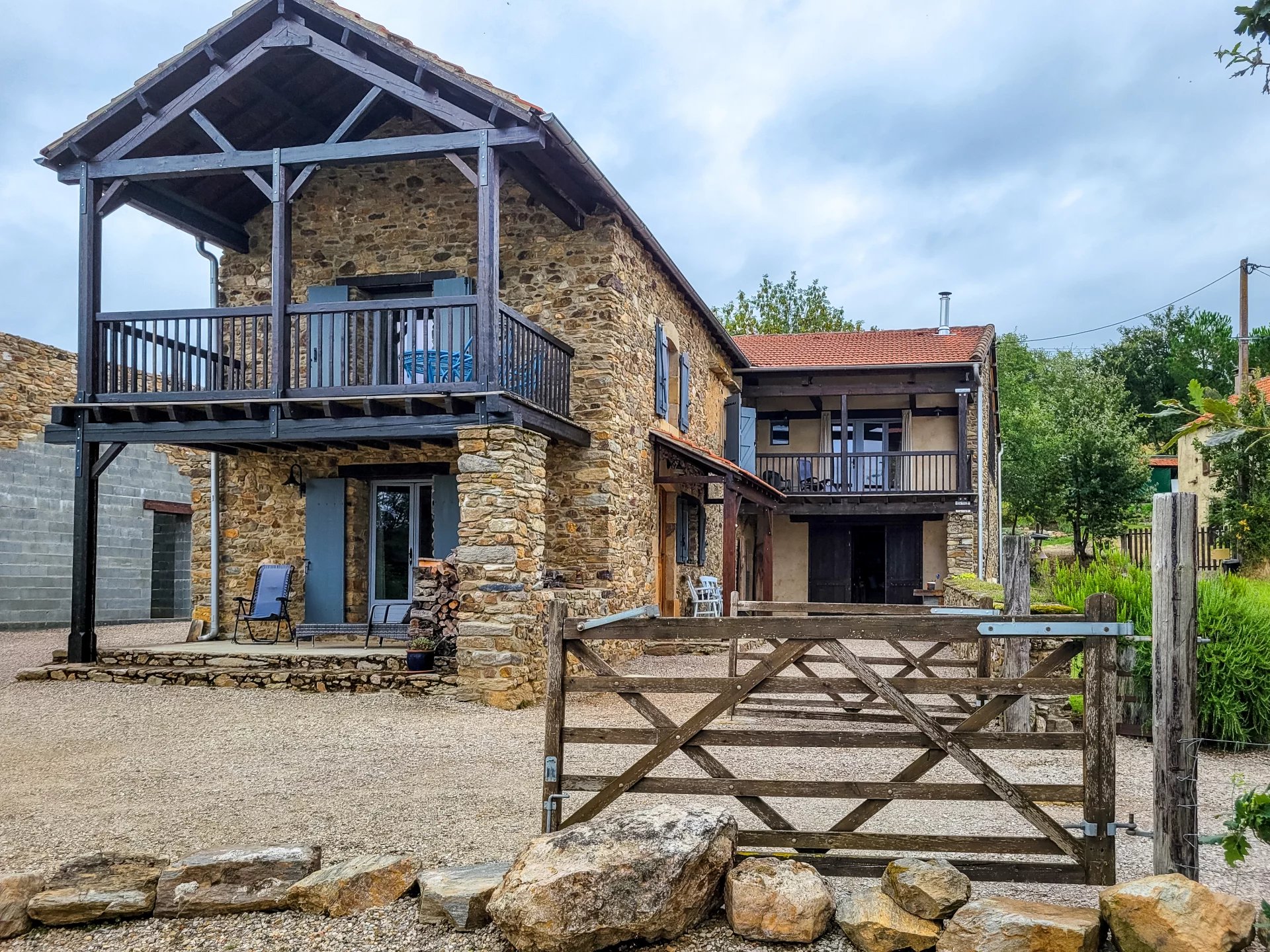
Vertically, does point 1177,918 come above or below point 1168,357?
below

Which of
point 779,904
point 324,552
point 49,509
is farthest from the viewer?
point 49,509

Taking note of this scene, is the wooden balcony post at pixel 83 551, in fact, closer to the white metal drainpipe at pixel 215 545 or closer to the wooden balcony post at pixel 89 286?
the wooden balcony post at pixel 89 286

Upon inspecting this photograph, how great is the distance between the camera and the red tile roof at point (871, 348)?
19547 mm

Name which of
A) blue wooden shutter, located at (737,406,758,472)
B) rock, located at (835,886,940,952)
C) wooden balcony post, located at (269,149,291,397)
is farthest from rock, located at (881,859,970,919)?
blue wooden shutter, located at (737,406,758,472)

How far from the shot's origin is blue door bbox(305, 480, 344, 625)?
12.0m

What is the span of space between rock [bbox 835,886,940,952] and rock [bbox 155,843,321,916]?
223cm

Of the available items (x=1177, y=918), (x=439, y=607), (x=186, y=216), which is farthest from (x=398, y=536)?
(x=1177, y=918)

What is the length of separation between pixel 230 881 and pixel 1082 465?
23031 millimetres

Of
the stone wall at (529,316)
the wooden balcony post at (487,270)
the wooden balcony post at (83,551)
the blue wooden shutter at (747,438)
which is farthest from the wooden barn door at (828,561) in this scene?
the wooden balcony post at (83,551)

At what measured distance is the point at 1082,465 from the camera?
23.5 metres

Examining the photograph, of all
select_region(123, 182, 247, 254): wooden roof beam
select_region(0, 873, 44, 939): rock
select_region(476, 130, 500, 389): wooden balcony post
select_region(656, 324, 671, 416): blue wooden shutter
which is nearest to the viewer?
select_region(0, 873, 44, 939): rock

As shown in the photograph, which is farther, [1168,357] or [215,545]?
[1168,357]

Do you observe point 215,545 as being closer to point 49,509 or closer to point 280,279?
point 280,279

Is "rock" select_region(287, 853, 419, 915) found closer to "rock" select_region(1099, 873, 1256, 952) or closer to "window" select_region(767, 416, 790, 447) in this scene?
"rock" select_region(1099, 873, 1256, 952)
